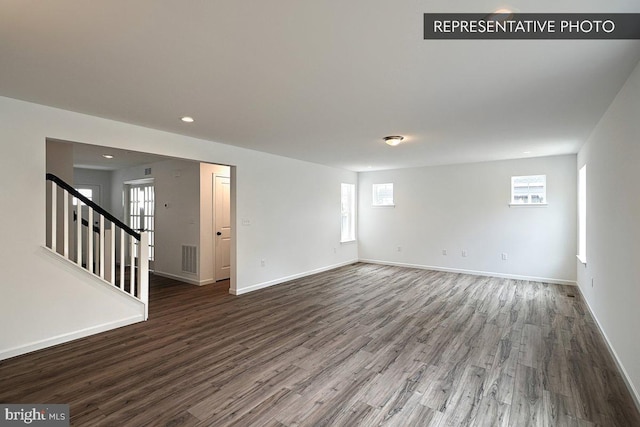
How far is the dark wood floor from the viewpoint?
6.75 ft

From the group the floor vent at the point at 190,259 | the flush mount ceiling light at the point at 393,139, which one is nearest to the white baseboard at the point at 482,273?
the flush mount ceiling light at the point at 393,139

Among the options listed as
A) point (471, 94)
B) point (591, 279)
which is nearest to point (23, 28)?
point (471, 94)

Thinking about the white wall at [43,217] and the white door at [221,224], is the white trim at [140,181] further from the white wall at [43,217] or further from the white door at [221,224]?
the white wall at [43,217]

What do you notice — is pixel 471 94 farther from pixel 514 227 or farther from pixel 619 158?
pixel 514 227

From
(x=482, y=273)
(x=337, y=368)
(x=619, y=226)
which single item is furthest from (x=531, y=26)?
(x=482, y=273)

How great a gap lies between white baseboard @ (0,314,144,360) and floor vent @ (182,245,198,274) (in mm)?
2021

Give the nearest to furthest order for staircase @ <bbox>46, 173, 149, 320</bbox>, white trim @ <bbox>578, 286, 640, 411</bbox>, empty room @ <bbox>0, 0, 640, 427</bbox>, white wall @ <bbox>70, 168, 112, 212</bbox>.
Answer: empty room @ <bbox>0, 0, 640, 427</bbox>
white trim @ <bbox>578, 286, 640, 411</bbox>
staircase @ <bbox>46, 173, 149, 320</bbox>
white wall @ <bbox>70, 168, 112, 212</bbox>

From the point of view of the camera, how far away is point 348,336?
3350mm

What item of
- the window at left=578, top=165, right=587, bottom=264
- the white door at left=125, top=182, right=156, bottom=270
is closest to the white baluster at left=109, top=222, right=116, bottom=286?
the white door at left=125, top=182, right=156, bottom=270

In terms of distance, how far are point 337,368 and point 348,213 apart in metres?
5.61

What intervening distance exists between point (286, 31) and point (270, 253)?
14.0 ft

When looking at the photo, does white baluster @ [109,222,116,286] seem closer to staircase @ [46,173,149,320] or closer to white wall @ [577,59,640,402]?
staircase @ [46,173,149,320]

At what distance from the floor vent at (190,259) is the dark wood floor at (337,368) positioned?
4.36ft

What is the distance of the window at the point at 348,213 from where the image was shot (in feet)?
26.0
